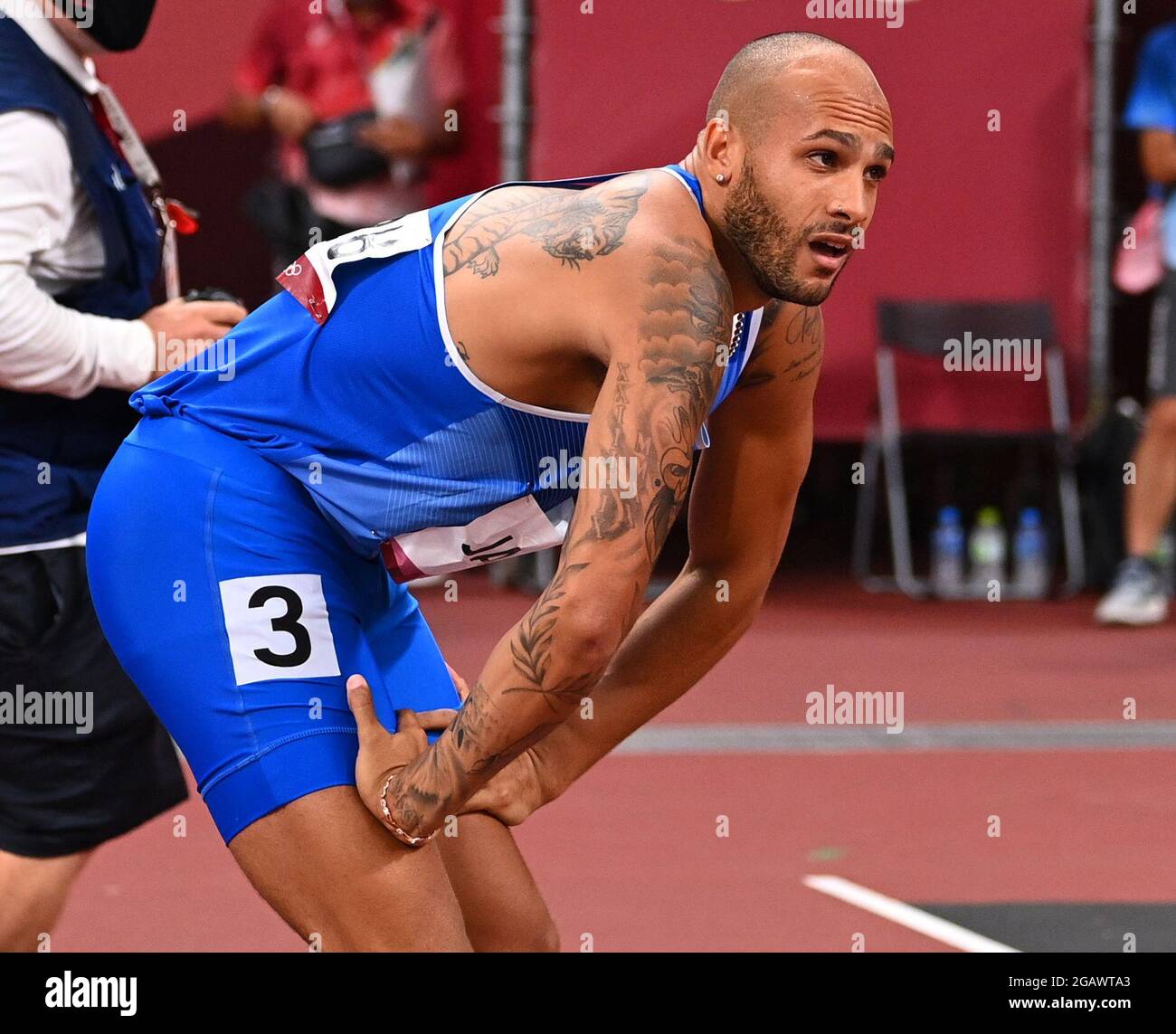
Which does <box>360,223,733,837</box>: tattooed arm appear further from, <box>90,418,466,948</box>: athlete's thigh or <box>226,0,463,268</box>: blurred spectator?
<box>226,0,463,268</box>: blurred spectator

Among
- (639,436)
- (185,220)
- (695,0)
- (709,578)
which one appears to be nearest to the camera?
(639,436)

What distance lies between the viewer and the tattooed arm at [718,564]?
2.97m

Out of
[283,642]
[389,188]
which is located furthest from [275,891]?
[389,188]

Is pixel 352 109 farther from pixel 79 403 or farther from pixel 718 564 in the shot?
pixel 718 564

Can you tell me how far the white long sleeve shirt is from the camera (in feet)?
10.7

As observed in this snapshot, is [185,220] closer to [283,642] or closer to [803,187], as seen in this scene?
[283,642]

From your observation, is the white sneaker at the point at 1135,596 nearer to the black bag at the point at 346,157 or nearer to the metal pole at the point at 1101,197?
the metal pole at the point at 1101,197

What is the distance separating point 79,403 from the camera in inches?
138

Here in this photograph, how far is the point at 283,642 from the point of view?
275cm

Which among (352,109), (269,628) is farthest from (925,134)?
(269,628)

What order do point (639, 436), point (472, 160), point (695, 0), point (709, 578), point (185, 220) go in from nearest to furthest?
point (639, 436) < point (709, 578) < point (185, 220) < point (695, 0) < point (472, 160)

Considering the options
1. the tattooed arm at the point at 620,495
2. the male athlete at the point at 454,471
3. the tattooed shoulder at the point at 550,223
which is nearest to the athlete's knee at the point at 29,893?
the male athlete at the point at 454,471

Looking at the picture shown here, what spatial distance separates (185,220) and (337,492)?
127cm

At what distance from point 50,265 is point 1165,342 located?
560 cm
